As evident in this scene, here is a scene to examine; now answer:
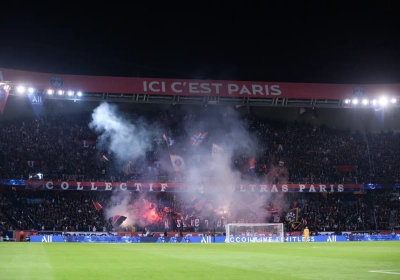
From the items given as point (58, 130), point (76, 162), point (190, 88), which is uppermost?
point (190, 88)

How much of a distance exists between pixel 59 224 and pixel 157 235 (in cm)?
→ 852

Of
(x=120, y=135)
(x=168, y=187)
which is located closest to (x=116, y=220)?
(x=168, y=187)

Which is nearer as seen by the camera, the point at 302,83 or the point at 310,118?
the point at 302,83

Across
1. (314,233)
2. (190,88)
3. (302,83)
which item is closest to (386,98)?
(302,83)

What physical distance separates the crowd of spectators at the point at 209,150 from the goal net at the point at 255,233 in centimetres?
659

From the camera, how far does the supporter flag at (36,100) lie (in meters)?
41.7

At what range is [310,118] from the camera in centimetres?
5462

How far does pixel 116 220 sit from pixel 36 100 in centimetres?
1335

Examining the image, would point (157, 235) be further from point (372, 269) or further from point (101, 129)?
point (372, 269)

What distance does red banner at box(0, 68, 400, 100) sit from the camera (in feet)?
140

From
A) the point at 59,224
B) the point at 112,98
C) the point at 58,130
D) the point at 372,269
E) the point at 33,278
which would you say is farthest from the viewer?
the point at 58,130

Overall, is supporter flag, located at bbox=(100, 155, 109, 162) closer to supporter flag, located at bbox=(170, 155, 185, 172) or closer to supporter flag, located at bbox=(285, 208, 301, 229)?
supporter flag, located at bbox=(170, 155, 185, 172)

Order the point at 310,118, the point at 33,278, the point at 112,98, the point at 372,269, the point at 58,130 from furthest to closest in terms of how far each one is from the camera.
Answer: the point at 310,118, the point at 58,130, the point at 112,98, the point at 372,269, the point at 33,278

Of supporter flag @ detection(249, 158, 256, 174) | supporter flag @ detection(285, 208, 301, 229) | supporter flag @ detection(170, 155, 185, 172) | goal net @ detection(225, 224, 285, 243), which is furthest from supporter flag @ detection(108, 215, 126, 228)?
supporter flag @ detection(285, 208, 301, 229)
